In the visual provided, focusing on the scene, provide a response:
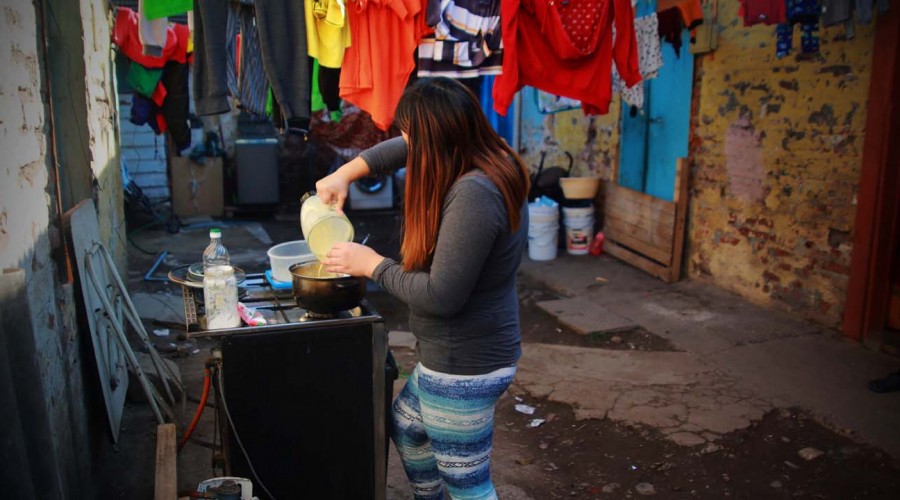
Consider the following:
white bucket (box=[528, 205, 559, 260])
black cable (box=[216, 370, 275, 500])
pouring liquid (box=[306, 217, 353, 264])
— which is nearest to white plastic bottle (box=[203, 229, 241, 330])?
black cable (box=[216, 370, 275, 500])

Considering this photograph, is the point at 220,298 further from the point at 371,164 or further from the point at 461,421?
the point at 461,421

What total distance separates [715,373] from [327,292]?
11.2 feet

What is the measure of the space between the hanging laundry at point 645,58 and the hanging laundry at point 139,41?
4290 millimetres

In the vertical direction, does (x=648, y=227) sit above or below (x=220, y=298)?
below

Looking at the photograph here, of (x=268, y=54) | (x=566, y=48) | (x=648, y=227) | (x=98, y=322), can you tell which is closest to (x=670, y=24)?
(x=648, y=227)

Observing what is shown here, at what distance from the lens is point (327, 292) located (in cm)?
284

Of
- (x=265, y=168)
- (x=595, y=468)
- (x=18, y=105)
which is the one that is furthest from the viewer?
(x=265, y=168)

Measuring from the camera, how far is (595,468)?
406 cm

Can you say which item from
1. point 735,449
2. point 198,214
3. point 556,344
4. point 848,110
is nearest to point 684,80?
point 848,110

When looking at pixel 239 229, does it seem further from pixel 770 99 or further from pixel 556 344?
pixel 770 99

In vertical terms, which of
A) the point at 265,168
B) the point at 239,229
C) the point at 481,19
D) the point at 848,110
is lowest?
the point at 239,229

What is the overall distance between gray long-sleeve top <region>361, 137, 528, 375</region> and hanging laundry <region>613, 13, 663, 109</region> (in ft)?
13.9

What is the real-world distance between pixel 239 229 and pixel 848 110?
28.1ft

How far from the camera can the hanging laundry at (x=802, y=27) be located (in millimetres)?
4977
